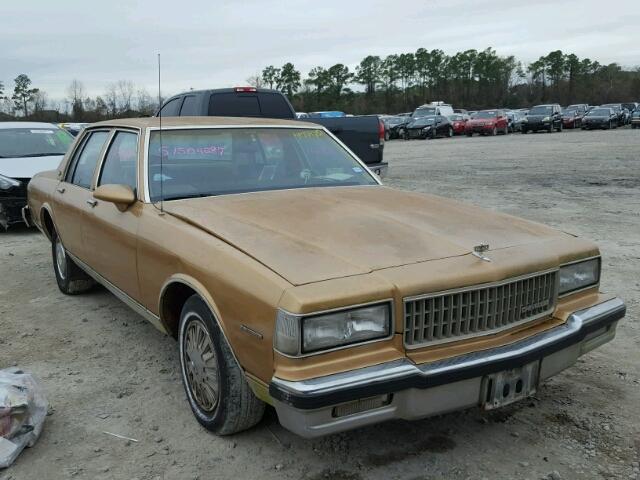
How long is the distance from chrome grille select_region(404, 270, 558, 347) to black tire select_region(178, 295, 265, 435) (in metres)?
0.84

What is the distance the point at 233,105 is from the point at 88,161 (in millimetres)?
4580

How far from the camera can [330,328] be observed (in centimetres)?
237

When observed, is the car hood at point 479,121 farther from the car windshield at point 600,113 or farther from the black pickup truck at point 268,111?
the black pickup truck at point 268,111

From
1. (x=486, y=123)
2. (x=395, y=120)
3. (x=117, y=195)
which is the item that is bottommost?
(x=117, y=195)

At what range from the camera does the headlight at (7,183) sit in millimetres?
8058

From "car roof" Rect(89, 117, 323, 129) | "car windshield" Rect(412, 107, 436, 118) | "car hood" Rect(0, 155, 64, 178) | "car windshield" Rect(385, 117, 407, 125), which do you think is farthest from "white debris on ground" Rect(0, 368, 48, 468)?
"car windshield" Rect(412, 107, 436, 118)

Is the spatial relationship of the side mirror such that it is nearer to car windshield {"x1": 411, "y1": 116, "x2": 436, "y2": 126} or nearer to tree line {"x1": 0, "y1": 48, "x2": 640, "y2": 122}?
car windshield {"x1": 411, "y1": 116, "x2": 436, "y2": 126}

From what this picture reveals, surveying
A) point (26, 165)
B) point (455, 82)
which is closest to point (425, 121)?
point (26, 165)

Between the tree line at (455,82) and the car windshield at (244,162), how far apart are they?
74.0m

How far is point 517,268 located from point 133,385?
7.70 ft

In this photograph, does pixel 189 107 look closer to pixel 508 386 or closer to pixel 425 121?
pixel 508 386

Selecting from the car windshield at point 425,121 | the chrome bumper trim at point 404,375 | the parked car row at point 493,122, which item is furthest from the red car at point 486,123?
the chrome bumper trim at point 404,375

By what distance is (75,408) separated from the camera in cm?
334

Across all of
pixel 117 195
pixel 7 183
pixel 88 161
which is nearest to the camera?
pixel 117 195
